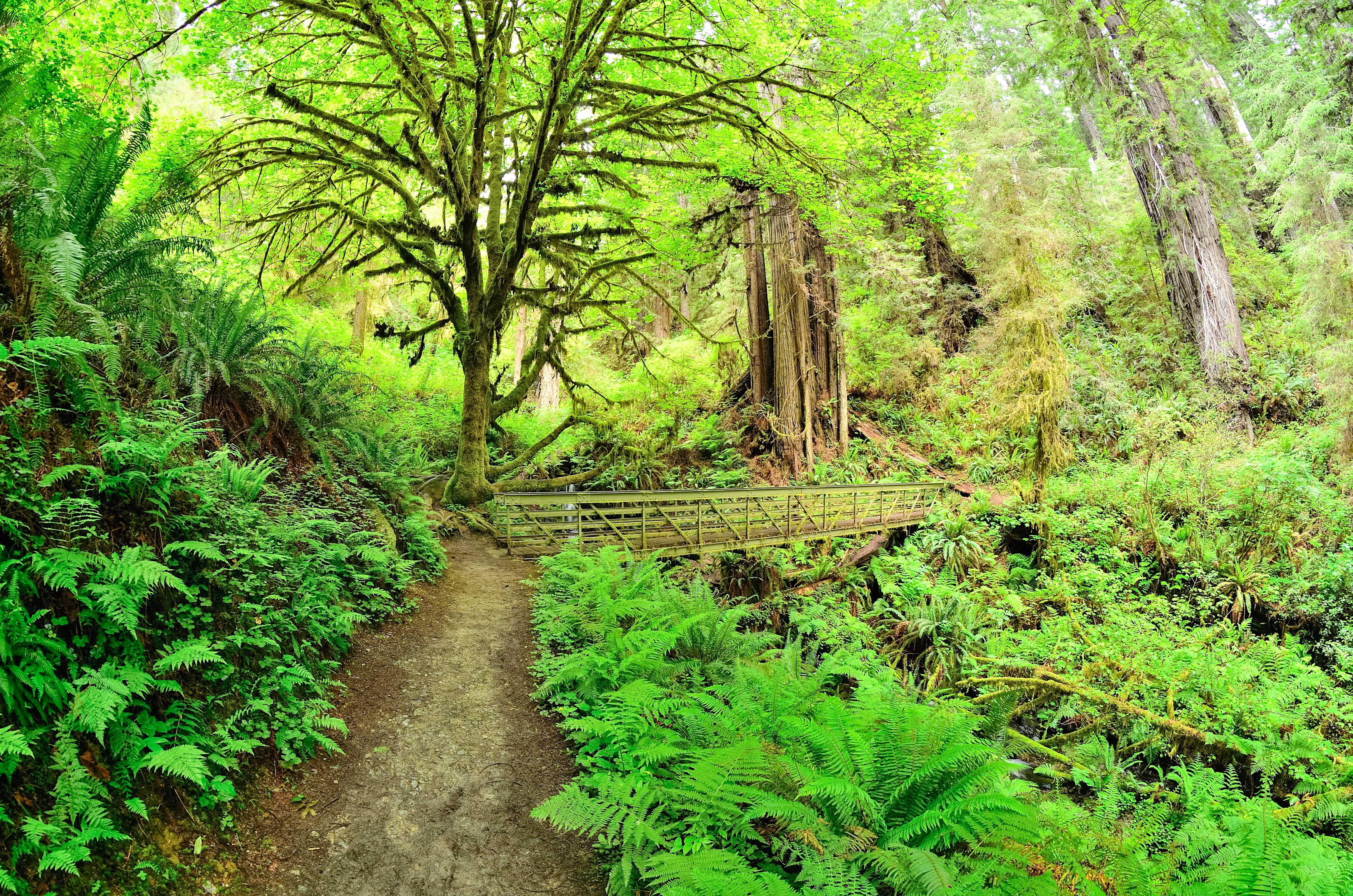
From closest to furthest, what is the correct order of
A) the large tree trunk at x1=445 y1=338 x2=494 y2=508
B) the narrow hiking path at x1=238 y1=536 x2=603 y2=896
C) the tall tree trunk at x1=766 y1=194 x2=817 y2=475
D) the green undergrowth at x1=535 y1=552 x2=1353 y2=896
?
the green undergrowth at x1=535 y1=552 x2=1353 y2=896, the narrow hiking path at x1=238 y1=536 x2=603 y2=896, the large tree trunk at x1=445 y1=338 x2=494 y2=508, the tall tree trunk at x1=766 y1=194 x2=817 y2=475

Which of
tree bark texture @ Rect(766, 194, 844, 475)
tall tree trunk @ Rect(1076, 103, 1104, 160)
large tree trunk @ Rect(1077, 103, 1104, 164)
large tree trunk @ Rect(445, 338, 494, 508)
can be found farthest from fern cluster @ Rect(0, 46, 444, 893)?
tall tree trunk @ Rect(1076, 103, 1104, 160)

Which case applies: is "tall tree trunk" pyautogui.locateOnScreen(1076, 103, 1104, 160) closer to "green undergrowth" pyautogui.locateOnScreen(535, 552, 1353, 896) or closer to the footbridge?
the footbridge

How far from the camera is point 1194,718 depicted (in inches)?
280

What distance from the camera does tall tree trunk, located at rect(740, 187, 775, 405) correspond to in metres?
16.1

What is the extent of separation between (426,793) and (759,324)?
14268mm

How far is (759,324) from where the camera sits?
1641 cm

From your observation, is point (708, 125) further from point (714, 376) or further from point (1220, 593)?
point (1220, 593)

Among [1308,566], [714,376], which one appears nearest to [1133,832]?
[1308,566]

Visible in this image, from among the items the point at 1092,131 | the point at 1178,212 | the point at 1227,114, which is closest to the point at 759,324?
the point at 1178,212

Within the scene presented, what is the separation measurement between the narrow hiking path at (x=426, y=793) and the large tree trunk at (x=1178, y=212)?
59.4ft

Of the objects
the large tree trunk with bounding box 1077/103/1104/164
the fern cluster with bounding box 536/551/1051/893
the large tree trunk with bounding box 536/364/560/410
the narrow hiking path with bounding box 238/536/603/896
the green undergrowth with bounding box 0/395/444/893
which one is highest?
the large tree trunk with bounding box 1077/103/1104/164

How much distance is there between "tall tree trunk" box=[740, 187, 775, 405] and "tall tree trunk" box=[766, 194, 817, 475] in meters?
0.55

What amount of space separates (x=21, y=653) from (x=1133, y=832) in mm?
6453

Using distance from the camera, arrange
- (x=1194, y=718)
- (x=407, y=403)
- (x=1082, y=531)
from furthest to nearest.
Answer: (x=407, y=403) → (x=1082, y=531) → (x=1194, y=718)
